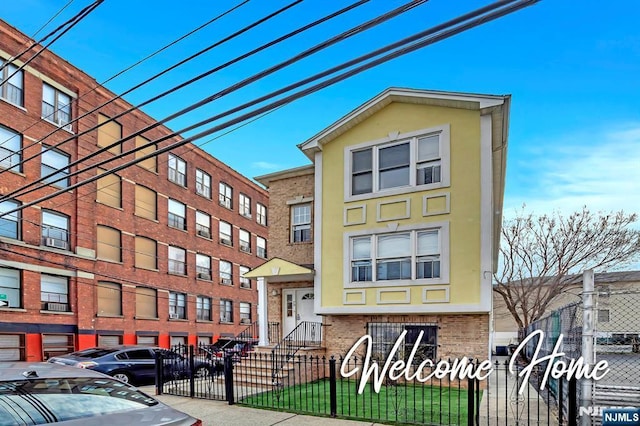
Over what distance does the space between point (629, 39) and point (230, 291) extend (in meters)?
29.2

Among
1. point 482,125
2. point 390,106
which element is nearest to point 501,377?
point 482,125

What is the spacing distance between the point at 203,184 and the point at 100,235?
973 centimetres

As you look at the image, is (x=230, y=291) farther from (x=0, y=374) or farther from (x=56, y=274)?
(x=0, y=374)

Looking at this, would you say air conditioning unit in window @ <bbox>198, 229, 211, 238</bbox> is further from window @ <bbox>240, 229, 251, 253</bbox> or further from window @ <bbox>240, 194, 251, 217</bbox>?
window @ <bbox>240, 194, 251, 217</bbox>

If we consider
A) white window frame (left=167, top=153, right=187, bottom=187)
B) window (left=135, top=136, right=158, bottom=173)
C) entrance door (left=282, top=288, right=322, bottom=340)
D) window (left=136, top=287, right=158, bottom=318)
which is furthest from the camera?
white window frame (left=167, top=153, right=187, bottom=187)

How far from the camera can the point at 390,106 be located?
1406 cm

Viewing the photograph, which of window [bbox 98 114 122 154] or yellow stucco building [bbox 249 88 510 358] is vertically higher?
window [bbox 98 114 122 154]

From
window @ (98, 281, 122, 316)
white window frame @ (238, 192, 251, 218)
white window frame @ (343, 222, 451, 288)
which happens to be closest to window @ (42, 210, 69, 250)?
window @ (98, 281, 122, 316)

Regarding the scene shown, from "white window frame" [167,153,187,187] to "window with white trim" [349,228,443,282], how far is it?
18584mm

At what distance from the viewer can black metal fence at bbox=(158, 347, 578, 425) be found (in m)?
7.35

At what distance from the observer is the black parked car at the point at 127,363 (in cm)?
1224

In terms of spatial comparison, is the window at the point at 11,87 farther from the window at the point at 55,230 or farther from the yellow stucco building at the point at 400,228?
the yellow stucco building at the point at 400,228

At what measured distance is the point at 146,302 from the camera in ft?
85.1

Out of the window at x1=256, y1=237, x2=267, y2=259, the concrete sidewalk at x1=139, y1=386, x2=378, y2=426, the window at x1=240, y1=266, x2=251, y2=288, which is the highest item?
the window at x1=256, y1=237, x2=267, y2=259
